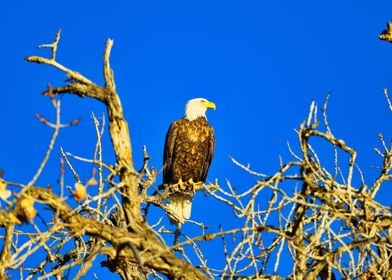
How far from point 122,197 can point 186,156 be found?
6.42 meters

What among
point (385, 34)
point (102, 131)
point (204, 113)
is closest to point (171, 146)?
point (204, 113)

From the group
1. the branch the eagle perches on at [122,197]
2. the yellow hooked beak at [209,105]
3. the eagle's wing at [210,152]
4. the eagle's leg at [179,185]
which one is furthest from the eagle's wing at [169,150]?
the branch the eagle perches on at [122,197]

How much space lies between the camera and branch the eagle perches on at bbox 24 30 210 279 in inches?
140

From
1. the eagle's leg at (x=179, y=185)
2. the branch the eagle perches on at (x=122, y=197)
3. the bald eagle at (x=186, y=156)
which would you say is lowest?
the branch the eagle perches on at (x=122, y=197)

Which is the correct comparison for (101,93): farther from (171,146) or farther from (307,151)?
(171,146)

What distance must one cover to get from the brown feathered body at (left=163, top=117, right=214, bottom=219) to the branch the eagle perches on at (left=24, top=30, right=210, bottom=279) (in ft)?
20.4

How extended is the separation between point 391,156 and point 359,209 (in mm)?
602

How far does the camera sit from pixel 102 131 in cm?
502

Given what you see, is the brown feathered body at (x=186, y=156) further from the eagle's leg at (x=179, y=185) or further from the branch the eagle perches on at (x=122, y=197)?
the branch the eagle perches on at (x=122, y=197)

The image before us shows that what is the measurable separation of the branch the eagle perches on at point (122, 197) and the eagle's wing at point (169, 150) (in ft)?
20.4

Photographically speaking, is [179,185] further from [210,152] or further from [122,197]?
[122,197]

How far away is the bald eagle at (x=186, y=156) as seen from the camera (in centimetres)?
1006

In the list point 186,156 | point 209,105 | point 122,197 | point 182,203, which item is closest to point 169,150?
point 186,156

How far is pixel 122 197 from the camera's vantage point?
367cm
